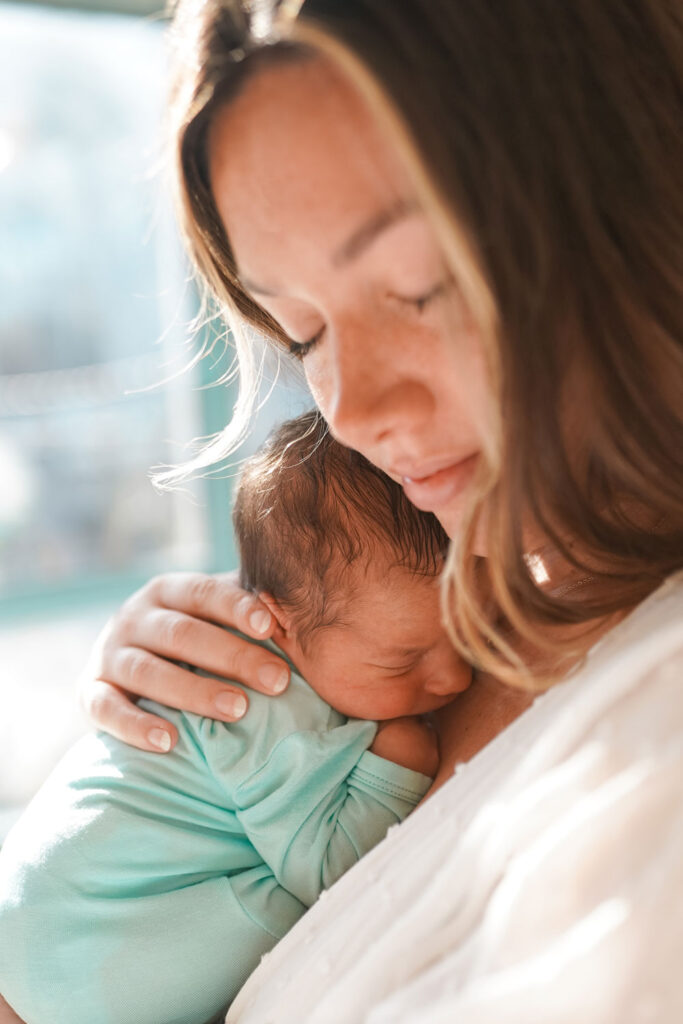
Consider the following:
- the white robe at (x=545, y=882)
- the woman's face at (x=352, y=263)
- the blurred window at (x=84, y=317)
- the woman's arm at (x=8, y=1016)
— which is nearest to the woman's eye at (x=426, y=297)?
the woman's face at (x=352, y=263)

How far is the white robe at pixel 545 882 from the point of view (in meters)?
0.60

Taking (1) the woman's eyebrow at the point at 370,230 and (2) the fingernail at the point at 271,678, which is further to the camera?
(2) the fingernail at the point at 271,678

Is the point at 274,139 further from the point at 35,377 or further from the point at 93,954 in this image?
the point at 35,377

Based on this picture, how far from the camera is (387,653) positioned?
1.17m

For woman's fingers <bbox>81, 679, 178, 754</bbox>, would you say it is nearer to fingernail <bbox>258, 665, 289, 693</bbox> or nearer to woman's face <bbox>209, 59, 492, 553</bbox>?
fingernail <bbox>258, 665, 289, 693</bbox>

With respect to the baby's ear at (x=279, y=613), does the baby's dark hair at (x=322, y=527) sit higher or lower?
higher

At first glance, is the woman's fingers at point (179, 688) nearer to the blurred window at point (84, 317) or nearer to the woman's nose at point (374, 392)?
the woman's nose at point (374, 392)

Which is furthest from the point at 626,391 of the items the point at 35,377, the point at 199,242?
the point at 35,377

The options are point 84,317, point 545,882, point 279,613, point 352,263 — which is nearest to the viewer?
point 545,882

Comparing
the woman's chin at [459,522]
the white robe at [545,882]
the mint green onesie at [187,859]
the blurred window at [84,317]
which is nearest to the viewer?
the white robe at [545,882]

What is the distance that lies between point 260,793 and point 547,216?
2.36ft

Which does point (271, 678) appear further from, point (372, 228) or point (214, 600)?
point (372, 228)

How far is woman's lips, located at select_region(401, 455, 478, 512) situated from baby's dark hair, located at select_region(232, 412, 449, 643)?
0.23 metres

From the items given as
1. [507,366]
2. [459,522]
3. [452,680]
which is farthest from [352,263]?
[452,680]
